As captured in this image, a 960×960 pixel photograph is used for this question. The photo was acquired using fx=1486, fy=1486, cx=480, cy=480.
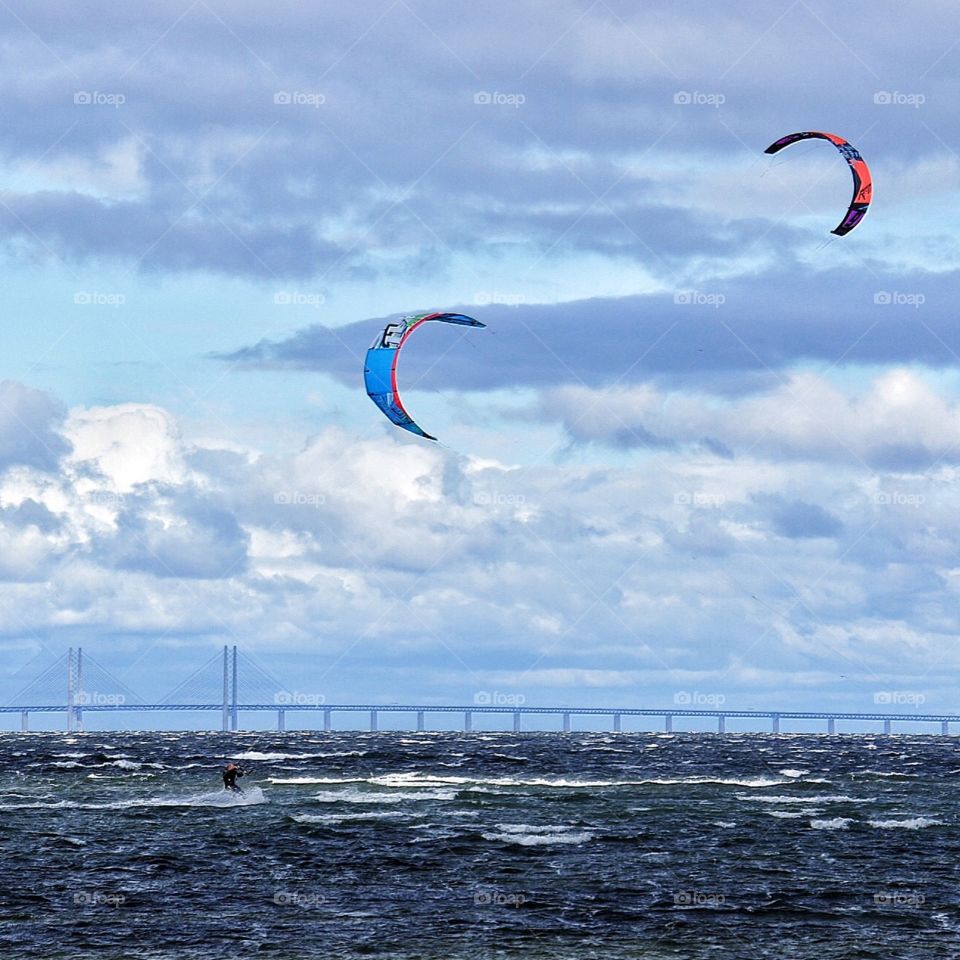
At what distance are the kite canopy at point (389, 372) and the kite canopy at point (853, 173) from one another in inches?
555

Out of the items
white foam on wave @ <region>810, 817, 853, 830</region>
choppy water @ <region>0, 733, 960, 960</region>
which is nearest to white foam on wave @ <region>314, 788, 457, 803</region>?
choppy water @ <region>0, 733, 960, 960</region>

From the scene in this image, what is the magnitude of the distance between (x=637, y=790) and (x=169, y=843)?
3424 cm

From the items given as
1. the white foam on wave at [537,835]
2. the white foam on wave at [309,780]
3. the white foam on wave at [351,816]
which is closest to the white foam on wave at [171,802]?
the white foam on wave at [351,816]

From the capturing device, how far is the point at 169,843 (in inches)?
1832

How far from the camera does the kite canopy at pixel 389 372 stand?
55969 millimetres

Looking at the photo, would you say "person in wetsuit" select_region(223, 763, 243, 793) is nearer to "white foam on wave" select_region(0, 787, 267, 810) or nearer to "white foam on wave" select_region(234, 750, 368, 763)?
"white foam on wave" select_region(0, 787, 267, 810)

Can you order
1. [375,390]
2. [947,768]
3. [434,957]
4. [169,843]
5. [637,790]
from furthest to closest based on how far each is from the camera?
[947,768] → [637,790] → [375,390] → [169,843] → [434,957]

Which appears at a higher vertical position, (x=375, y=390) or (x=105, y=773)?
(x=375, y=390)

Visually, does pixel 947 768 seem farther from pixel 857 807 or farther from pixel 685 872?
pixel 685 872

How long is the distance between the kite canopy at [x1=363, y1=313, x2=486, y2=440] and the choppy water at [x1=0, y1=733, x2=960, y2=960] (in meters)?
15.1

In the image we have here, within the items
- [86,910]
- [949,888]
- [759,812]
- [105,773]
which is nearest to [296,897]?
[86,910]

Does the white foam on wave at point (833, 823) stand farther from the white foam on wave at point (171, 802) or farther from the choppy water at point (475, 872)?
the white foam on wave at point (171, 802)

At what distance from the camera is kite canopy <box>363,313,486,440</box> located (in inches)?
2203

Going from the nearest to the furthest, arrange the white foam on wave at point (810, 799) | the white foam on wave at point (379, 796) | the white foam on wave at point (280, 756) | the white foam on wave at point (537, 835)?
the white foam on wave at point (537, 835) → the white foam on wave at point (379, 796) → the white foam on wave at point (810, 799) → the white foam on wave at point (280, 756)
